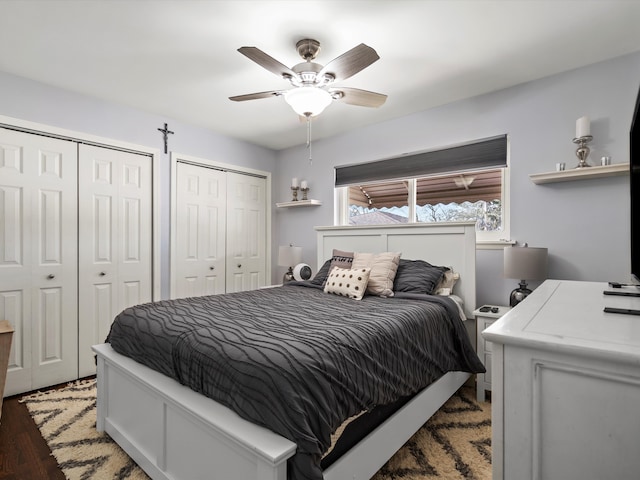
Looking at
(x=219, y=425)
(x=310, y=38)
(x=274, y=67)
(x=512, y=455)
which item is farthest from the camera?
(x=310, y=38)

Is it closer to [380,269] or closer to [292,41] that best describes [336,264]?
[380,269]

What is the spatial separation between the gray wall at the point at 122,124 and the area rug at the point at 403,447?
146 centimetres

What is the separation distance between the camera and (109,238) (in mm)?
3197

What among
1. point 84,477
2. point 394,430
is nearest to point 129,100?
point 84,477

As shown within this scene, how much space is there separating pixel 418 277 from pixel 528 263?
2.55 ft

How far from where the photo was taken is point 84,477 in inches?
66.1

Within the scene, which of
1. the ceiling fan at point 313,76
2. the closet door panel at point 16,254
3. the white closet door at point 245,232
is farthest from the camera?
the white closet door at point 245,232

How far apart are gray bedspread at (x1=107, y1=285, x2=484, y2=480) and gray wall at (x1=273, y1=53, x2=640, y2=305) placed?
3.25 ft

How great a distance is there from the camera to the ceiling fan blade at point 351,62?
1.83m

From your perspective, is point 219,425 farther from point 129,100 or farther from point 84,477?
point 129,100

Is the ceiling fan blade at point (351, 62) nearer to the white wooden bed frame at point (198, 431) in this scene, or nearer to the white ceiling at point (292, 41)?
the white ceiling at point (292, 41)

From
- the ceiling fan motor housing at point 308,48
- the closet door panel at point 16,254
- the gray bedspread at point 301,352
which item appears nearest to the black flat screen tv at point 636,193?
the gray bedspread at point 301,352

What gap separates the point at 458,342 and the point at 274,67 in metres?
2.11

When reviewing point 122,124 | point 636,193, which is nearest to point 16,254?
point 122,124
